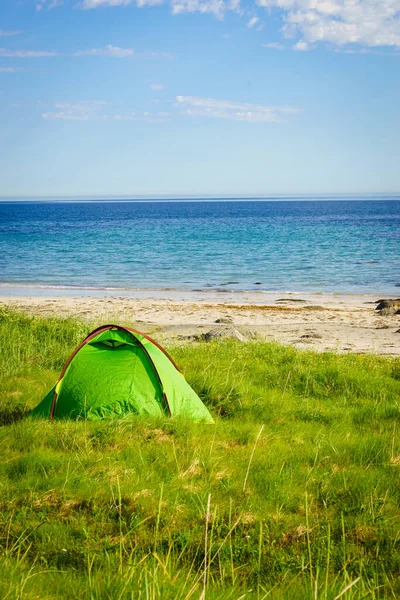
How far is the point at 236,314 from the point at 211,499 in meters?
14.9

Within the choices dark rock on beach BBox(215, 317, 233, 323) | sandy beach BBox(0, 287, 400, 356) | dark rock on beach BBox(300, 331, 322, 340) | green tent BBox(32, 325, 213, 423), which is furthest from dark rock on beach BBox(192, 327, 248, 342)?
green tent BBox(32, 325, 213, 423)

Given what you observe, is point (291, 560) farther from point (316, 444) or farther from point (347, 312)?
point (347, 312)

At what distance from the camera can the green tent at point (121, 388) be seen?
23.6 ft

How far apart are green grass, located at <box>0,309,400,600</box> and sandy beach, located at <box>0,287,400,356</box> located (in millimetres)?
5292

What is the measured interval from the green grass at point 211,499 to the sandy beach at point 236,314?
5.29 meters

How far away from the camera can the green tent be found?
7.21 metres

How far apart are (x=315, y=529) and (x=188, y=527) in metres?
1.04

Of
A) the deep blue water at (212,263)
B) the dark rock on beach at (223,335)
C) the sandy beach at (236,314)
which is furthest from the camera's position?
the deep blue water at (212,263)

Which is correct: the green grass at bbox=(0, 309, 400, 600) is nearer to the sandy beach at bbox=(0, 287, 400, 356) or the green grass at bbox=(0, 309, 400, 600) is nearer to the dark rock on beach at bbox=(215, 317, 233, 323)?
the sandy beach at bbox=(0, 287, 400, 356)

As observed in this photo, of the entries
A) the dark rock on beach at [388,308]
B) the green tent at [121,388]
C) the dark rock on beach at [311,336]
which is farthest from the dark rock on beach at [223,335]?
the dark rock on beach at [388,308]

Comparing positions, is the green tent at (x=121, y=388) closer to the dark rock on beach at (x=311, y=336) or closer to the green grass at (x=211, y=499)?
the green grass at (x=211, y=499)

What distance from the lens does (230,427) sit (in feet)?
23.1

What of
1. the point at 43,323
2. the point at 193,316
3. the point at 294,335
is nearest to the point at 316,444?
the point at 43,323

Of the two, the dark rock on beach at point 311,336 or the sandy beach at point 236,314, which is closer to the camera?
the sandy beach at point 236,314
